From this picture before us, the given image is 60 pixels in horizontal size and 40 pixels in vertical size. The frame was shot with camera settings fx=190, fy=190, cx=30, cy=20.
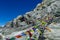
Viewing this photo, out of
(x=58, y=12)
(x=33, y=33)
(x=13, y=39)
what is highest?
(x=58, y=12)

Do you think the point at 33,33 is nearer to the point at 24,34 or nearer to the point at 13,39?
the point at 24,34

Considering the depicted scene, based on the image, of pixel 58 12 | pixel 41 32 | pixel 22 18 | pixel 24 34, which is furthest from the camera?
pixel 22 18

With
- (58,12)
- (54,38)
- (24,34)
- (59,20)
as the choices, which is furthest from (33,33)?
(58,12)

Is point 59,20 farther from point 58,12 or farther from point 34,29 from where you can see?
point 34,29

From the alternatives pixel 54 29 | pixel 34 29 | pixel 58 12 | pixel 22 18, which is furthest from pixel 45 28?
pixel 22 18

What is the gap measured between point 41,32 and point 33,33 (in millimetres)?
2674

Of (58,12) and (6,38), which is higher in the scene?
(58,12)

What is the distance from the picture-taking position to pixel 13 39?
16.2m

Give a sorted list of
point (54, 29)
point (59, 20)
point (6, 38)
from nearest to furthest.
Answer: point (6, 38), point (54, 29), point (59, 20)

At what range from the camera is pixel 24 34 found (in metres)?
17.8

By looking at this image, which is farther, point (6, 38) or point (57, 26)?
point (57, 26)

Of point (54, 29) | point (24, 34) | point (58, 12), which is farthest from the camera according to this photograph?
point (58, 12)

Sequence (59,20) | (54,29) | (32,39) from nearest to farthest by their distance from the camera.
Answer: (32,39) < (54,29) < (59,20)

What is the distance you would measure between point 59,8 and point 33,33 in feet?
60.0
